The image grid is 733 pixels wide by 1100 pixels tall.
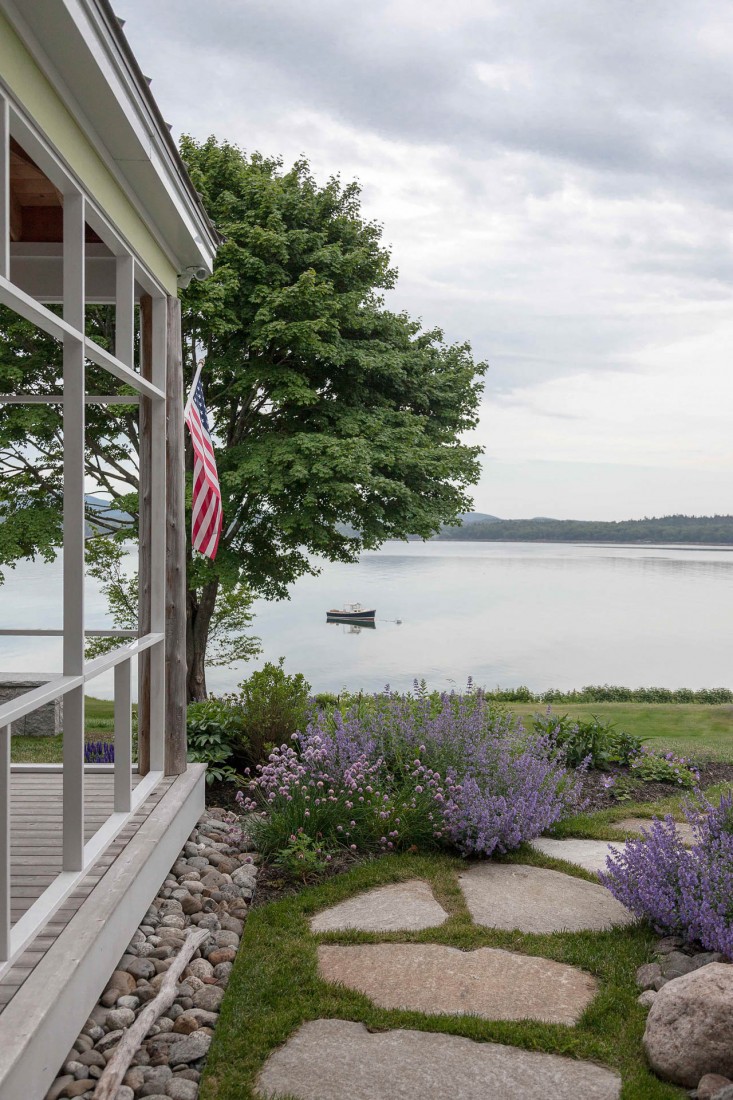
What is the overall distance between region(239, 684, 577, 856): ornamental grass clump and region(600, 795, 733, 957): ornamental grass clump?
948 millimetres

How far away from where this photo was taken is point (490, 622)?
54.1 meters

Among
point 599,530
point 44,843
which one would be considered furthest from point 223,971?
point 599,530

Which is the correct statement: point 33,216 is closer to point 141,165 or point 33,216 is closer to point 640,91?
point 141,165

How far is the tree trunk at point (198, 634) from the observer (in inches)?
461

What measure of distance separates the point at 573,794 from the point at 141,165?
4.14m

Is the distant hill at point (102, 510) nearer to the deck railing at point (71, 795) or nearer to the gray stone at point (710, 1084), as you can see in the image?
the deck railing at point (71, 795)

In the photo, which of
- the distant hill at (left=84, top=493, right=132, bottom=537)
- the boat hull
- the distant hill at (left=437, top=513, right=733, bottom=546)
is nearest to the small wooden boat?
the boat hull

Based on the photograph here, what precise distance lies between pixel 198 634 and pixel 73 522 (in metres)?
9.49

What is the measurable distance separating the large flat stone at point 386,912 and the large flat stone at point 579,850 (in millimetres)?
960

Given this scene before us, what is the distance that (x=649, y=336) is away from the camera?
2359cm

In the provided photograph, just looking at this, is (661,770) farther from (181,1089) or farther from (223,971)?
(181,1089)

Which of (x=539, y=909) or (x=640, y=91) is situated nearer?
(x=539, y=909)

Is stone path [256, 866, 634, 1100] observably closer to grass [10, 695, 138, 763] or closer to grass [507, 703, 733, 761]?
grass [10, 695, 138, 763]

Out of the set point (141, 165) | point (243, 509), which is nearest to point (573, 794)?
point (141, 165)
